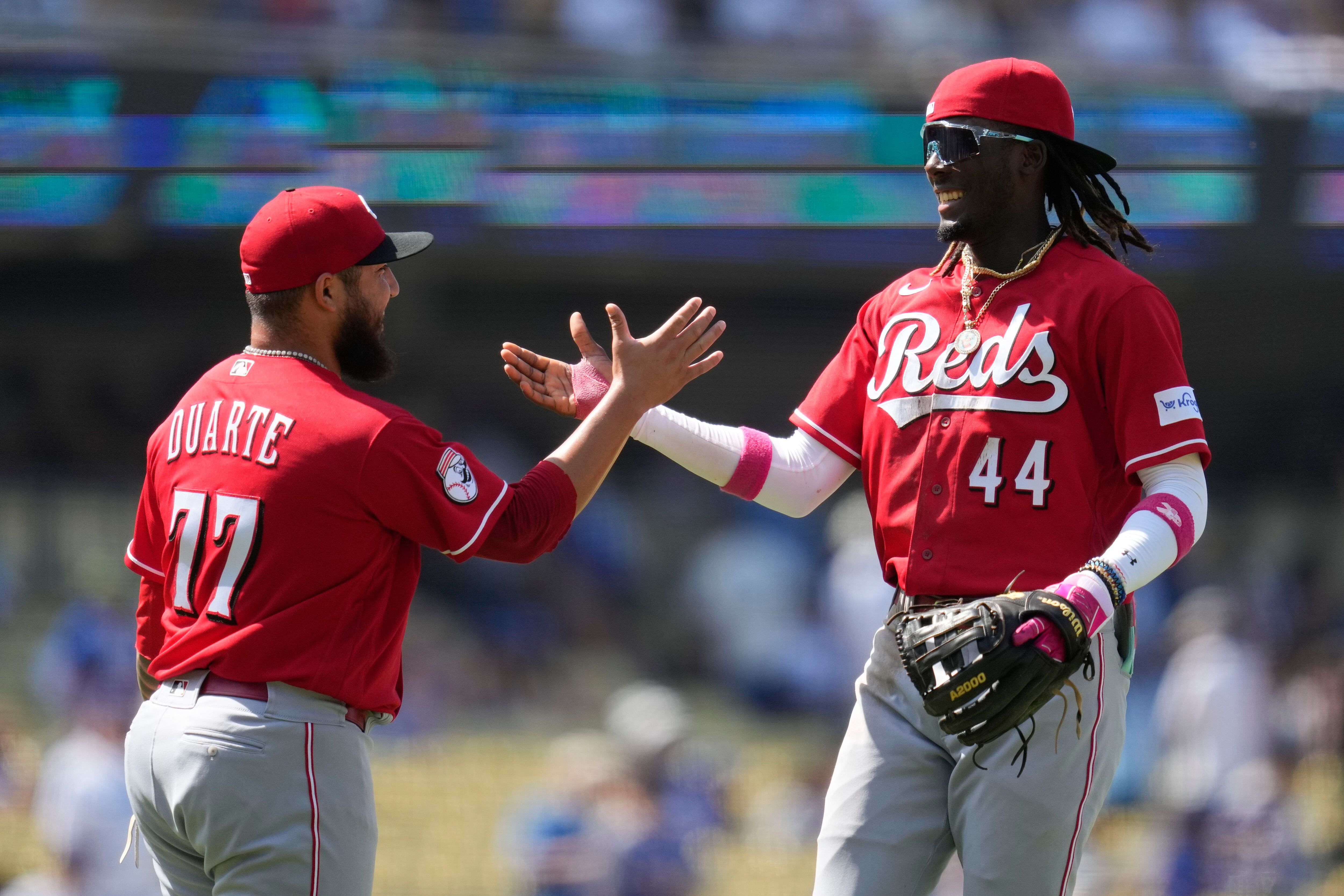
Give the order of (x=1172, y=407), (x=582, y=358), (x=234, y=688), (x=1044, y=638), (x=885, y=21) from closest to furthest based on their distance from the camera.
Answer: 1. (x=1044, y=638)
2. (x=1172, y=407)
3. (x=234, y=688)
4. (x=582, y=358)
5. (x=885, y=21)

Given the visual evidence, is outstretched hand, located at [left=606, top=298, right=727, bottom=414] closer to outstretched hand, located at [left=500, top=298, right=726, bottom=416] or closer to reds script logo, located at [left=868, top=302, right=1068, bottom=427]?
outstretched hand, located at [left=500, top=298, right=726, bottom=416]

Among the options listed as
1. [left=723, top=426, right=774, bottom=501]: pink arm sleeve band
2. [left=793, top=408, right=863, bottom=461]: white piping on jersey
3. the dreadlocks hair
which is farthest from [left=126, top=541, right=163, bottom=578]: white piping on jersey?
the dreadlocks hair

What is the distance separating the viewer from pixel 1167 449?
207 centimetres

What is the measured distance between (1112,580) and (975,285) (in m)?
0.56

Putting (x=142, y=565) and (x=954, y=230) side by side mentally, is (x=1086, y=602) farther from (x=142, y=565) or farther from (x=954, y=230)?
(x=142, y=565)

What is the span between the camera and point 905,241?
25.1ft

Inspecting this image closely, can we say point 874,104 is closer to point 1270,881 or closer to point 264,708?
point 1270,881

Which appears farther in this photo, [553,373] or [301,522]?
[553,373]

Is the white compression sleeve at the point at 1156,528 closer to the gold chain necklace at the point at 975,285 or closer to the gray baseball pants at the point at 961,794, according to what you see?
the gray baseball pants at the point at 961,794

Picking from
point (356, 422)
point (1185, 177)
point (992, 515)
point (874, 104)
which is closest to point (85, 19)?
point (874, 104)

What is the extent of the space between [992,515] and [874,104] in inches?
231

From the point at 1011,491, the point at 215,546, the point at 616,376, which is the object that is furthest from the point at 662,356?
the point at 215,546

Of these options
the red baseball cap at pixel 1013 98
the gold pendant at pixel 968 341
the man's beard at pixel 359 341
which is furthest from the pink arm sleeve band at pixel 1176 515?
the man's beard at pixel 359 341

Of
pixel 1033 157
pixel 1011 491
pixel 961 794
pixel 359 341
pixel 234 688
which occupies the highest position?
pixel 1033 157
